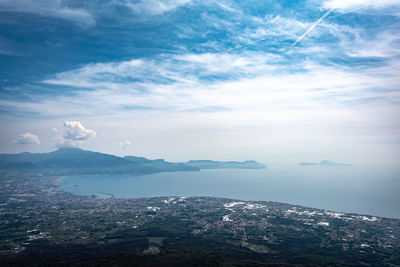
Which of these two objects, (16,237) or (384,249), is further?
(16,237)

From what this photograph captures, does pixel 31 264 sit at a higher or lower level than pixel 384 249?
lower

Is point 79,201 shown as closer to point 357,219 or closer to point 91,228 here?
point 91,228

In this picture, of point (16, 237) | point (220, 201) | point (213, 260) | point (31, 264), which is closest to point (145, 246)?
point (213, 260)

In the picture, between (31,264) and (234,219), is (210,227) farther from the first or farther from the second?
(31,264)

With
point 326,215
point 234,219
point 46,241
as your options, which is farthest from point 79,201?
point 326,215

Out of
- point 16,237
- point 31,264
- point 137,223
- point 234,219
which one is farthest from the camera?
point 234,219

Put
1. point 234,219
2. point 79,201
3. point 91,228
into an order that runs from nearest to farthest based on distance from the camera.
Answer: point 91,228 < point 234,219 < point 79,201
